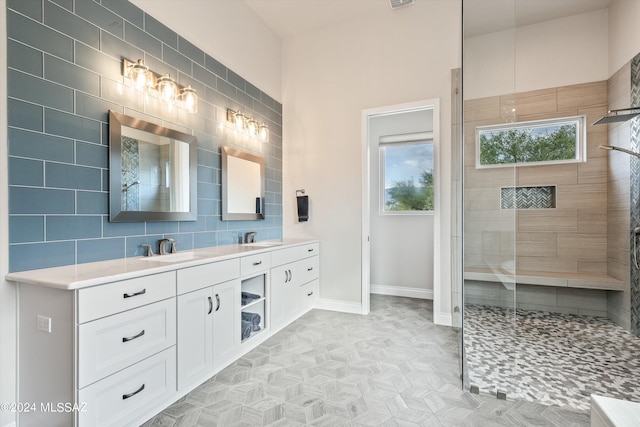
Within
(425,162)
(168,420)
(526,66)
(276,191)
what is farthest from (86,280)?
(526,66)

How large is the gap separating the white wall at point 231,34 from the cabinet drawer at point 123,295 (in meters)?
1.94

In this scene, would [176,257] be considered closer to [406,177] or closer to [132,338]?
[132,338]

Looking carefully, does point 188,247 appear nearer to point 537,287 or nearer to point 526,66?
point 537,287

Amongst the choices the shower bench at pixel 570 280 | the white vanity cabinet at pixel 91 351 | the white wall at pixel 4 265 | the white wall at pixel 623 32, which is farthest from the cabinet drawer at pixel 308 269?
the white wall at pixel 623 32

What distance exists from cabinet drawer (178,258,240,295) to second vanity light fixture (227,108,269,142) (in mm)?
1480

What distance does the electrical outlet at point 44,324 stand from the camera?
4.64 feet

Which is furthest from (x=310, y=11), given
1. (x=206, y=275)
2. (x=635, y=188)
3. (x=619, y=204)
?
(x=619, y=204)

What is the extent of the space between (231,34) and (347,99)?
141 centimetres

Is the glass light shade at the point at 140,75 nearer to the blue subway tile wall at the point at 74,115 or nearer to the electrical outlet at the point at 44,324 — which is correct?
the blue subway tile wall at the point at 74,115

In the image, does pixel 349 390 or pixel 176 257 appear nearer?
pixel 349 390

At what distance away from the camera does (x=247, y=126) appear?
322cm

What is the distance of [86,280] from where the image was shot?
1349 mm

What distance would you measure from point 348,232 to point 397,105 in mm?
1532

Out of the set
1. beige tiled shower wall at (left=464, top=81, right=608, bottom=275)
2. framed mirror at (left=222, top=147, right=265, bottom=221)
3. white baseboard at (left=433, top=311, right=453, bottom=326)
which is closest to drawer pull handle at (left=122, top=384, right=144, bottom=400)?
framed mirror at (left=222, top=147, right=265, bottom=221)
